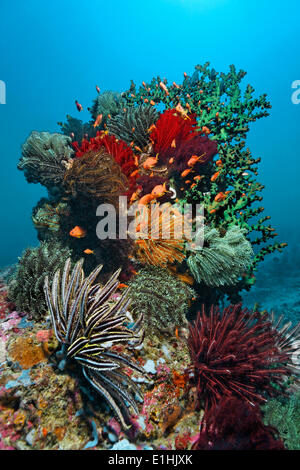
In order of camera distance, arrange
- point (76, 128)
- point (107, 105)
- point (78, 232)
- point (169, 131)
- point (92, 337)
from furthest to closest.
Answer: point (107, 105)
point (76, 128)
point (169, 131)
point (78, 232)
point (92, 337)

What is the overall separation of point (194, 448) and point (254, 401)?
1.18 metres

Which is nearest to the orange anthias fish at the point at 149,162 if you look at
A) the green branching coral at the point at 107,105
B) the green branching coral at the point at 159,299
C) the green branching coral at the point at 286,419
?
the green branching coral at the point at 159,299

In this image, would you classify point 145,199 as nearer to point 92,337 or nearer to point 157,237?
point 157,237

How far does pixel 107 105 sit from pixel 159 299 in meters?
8.29

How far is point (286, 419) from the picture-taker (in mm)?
3203

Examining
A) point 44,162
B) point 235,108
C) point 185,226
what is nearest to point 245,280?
point 185,226

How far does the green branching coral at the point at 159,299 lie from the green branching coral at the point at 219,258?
2.26 feet

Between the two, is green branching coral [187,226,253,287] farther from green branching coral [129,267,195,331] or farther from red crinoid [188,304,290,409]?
red crinoid [188,304,290,409]

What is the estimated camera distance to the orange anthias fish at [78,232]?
4.49 metres

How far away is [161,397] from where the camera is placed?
8.82ft

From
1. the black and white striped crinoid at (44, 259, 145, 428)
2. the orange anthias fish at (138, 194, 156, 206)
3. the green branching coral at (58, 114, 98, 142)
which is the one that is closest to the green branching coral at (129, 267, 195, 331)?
the black and white striped crinoid at (44, 259, 145, 428)

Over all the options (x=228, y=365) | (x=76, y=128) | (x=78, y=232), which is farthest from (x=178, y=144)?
(x=228, y=365)

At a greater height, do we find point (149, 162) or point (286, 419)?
point (149, 162)

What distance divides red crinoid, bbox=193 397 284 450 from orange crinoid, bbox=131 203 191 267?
2.63m
